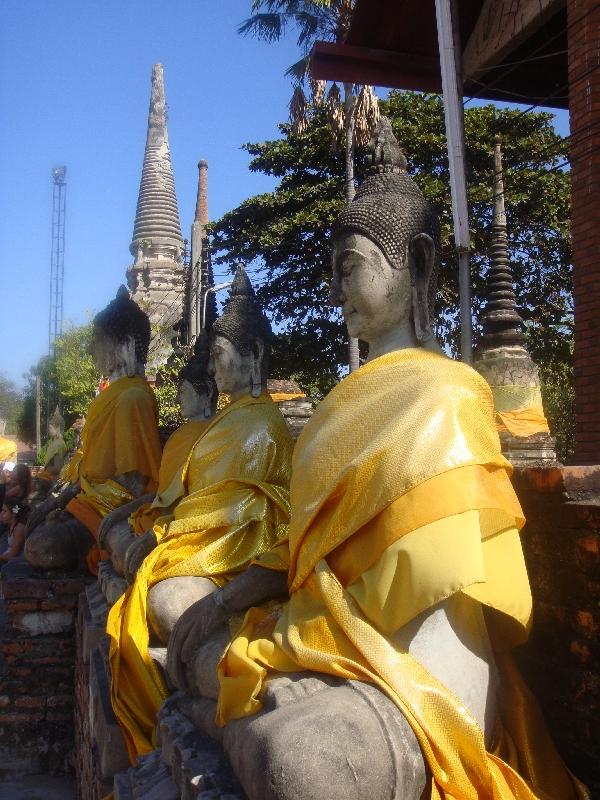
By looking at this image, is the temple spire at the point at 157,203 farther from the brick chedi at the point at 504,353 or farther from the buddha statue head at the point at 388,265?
the buddha statue head at the point at 388,265

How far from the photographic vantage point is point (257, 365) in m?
4.15

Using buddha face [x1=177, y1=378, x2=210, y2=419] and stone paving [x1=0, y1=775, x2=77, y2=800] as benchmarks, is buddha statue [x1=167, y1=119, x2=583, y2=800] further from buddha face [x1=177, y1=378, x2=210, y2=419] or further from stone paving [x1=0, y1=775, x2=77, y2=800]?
stone paving [x1=0, y1=775, x2=77, y2=800]

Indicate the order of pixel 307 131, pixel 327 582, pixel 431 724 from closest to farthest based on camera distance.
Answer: pixel 431 724 → pixel 327 582 → pixel 307 131

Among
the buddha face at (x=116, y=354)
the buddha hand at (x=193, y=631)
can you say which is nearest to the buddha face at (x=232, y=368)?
the buddha hand at (x=193, y=631)

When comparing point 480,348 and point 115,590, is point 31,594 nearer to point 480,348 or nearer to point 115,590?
point 115,590

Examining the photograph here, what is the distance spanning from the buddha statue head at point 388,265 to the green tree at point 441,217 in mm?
12132

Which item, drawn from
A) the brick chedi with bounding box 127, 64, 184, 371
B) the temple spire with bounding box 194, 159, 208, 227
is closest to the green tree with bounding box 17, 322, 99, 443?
the brick chedi with bounding box 127, 64, 184, 371

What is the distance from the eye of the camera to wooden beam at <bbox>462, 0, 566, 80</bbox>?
6453mm

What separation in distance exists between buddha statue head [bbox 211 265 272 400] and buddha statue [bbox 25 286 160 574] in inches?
74.1

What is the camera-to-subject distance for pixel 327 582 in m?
2.04

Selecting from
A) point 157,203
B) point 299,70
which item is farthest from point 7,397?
point 299,70

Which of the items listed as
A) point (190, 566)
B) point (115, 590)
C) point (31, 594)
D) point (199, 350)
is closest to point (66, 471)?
point (31, 594)

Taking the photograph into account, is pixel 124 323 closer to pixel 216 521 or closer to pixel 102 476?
pixel 102 476

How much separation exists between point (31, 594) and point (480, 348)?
4364 mm
